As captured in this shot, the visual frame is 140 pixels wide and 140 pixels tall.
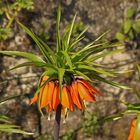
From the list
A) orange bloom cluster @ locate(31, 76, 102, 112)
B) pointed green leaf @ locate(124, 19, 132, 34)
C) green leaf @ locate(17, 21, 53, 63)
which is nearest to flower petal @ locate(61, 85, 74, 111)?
orange bloom cluster @ locate(31, 76, 102, 112)

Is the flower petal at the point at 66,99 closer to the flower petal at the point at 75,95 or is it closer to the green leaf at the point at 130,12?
the flower petal at the point at 75,95

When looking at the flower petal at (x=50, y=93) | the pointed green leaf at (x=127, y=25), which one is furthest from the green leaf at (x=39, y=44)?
the pointed green leaf at (x=127, y=25)

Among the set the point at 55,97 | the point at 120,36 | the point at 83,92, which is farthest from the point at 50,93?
the point at 120,36

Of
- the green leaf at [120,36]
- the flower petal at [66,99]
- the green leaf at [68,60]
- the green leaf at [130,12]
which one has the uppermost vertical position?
the green leaf at [130,12]

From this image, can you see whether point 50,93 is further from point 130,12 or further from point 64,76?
point 130,12

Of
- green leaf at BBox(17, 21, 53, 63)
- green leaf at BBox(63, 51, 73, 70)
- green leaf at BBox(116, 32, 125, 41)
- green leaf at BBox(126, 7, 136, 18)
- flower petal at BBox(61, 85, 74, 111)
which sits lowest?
flower petal at BBox(61, 85, 74, 111)

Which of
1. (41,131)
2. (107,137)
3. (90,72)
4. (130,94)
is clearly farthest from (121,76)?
(90,72)

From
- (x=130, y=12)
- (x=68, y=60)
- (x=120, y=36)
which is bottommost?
(x=68, y=60)

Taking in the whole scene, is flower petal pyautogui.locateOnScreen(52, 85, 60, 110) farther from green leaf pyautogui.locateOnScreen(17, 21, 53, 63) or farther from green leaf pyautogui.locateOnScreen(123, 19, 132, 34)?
green leaf pyautogui.locateOnScreen(123, 19, 132, 34)
